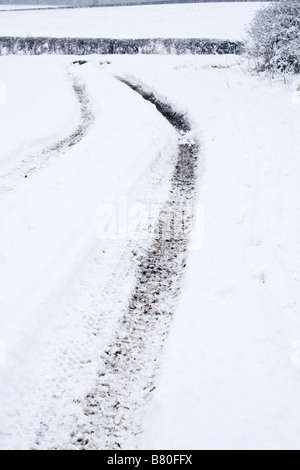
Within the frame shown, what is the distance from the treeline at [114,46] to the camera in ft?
86.9

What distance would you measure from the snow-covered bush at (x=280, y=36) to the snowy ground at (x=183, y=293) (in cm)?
428

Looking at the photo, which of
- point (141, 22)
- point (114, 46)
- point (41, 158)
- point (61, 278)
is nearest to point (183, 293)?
point (61, 278)

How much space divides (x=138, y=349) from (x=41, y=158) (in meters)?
6.93

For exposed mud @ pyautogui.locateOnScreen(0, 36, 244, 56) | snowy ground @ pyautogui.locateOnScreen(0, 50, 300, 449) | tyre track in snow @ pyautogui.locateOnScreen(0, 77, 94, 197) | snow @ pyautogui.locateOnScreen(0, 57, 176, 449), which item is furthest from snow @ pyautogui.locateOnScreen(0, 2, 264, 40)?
snow @ pyautogui.locateOnScreen(0, 57, 176, 449)

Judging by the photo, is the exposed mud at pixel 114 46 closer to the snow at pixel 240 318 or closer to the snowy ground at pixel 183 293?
the snowy ground at pixel 183 293

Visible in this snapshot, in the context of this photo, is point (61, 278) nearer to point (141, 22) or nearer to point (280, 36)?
point (280, 36)

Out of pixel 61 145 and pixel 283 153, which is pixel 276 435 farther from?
pixel 61 145

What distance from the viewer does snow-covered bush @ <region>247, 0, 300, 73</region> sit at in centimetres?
1256

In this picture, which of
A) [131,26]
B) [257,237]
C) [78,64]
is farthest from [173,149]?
[131,26]

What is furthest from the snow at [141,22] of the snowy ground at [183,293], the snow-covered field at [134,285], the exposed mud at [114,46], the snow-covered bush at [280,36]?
the snowy ground at [183,293]

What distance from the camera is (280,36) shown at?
42.6 feet

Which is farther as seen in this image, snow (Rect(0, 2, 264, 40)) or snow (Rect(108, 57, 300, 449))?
snow (Rect(0, 2, 264, 40))

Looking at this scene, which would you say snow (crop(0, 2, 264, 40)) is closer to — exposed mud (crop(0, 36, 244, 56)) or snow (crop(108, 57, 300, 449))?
exposed mud (crop(0, 36, 244, 56))

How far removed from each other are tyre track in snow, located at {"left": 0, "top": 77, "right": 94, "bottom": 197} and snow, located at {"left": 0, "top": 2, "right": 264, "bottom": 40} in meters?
22.6
